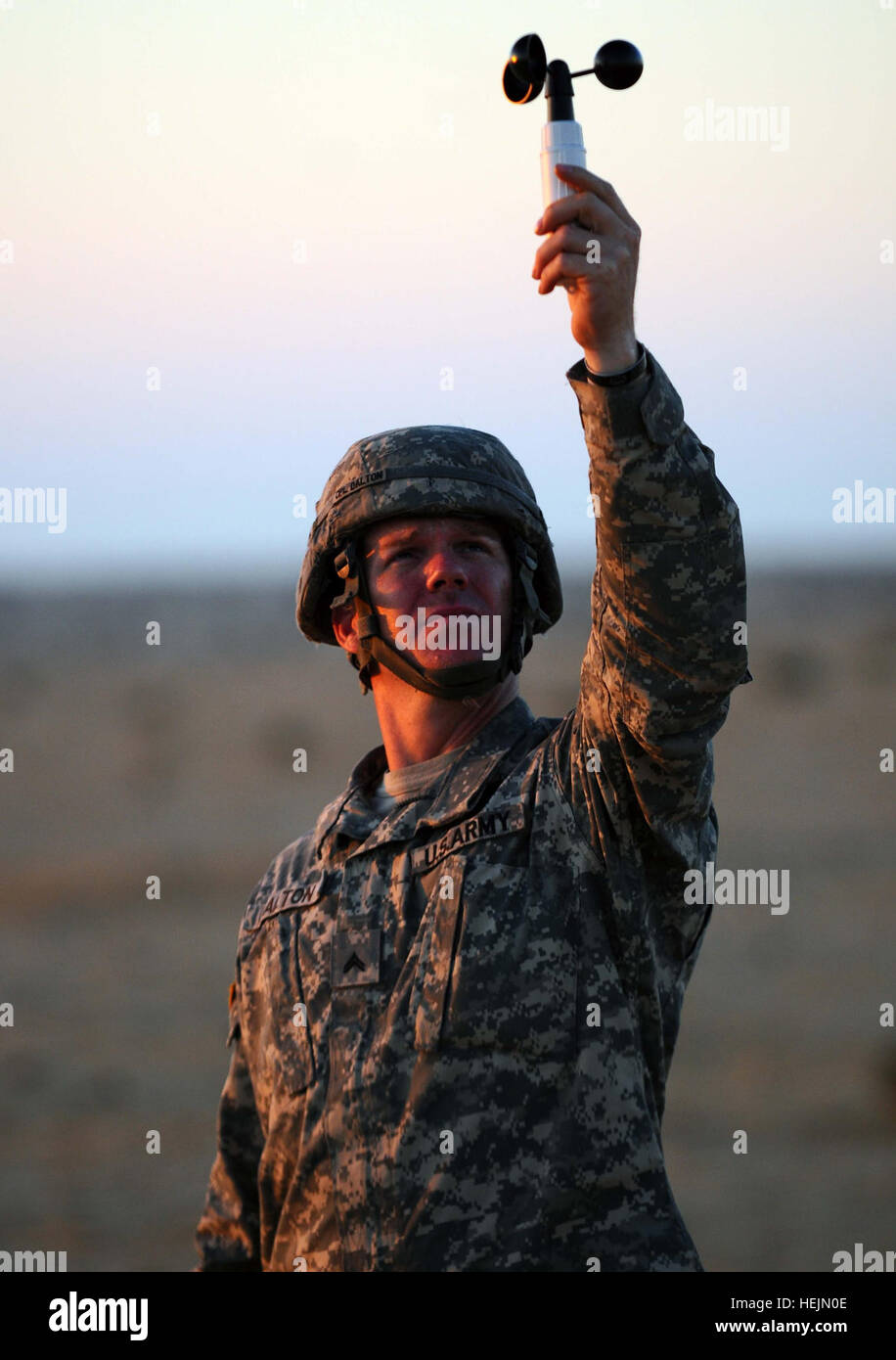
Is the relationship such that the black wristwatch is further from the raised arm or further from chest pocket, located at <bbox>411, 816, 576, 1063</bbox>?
chest pocket, located at <bbox>411, 816, 576, 1063</bbox>

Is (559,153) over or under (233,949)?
over

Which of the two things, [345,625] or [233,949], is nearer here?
[345,625]

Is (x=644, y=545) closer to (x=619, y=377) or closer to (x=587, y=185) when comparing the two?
(x=619, y=377)

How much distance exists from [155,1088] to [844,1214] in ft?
18.6

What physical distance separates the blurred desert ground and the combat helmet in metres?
6.72

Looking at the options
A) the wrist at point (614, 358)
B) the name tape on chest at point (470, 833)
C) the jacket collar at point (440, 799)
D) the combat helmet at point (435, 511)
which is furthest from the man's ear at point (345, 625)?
the wrist at point (614, 358)

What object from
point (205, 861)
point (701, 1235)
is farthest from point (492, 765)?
point (205, 861)

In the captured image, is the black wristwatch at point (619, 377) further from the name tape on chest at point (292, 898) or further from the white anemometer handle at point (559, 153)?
the name tape on chest at point (292, 898)

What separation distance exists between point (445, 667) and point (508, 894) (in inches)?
28.5

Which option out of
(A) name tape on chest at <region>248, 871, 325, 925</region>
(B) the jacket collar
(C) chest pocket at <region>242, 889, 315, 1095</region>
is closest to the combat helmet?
(B) the jacket collar

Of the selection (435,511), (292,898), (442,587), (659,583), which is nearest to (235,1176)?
(292,898)

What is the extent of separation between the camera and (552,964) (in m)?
4.27

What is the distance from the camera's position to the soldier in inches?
153
